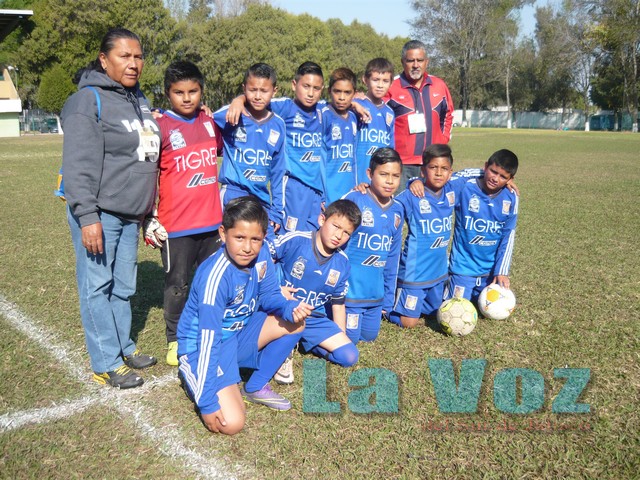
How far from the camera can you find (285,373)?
11.6 feet

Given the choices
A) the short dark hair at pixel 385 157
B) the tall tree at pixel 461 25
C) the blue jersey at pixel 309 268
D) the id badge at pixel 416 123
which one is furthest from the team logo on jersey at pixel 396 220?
the tall tree at pixel 461 25

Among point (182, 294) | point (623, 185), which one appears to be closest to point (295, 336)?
point (182, 294)

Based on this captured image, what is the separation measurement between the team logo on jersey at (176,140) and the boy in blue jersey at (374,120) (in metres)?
1.98

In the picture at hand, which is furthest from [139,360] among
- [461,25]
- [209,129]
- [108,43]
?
[461,25]

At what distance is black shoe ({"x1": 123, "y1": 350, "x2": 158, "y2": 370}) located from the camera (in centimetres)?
371

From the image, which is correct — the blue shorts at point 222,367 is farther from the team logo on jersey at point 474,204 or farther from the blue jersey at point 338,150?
the team logo on jersey at point 474,204

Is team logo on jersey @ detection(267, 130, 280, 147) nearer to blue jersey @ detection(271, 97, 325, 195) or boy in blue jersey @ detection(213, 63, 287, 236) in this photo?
boy in blue jersey @ detection(213, 63, 287, 236)

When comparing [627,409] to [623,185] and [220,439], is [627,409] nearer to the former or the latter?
[220,439]

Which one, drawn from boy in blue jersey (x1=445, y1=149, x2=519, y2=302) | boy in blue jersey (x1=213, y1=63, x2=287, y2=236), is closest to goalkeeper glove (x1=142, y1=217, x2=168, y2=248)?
boy in blue jersey (x1=213, y1=63, x2=287, y2=236)

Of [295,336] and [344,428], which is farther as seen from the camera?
[295,336]

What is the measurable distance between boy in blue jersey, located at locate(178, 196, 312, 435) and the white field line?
0.22 meters

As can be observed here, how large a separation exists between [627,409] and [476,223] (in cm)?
207

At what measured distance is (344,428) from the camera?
3029 mm

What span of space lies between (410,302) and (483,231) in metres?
0.99
